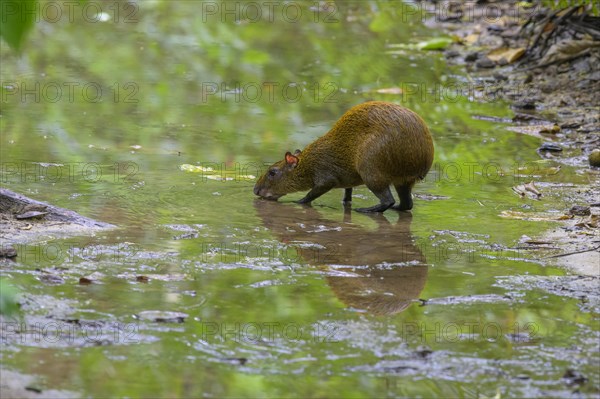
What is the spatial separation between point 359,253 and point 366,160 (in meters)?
1.72

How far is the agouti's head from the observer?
851 centimetres

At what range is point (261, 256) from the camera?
20.4 feet

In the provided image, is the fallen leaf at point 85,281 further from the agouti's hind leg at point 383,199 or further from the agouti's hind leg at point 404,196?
the agouti's hind leg at point 404,196

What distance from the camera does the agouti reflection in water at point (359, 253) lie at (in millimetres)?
5449

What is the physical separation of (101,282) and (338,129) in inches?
142

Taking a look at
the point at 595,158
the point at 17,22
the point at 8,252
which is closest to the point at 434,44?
the point at 595,158

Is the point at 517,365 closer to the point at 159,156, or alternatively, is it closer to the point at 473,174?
the point at 473,174

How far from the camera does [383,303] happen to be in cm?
530

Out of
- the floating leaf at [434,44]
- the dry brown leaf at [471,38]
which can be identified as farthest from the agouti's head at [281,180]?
the dry brown leaf at [471,38]

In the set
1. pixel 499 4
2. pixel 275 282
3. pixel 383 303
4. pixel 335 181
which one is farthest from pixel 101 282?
pixel 499 4

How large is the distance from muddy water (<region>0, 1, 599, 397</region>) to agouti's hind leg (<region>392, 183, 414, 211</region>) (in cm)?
12

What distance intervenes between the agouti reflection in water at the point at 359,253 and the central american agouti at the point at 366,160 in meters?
0.27

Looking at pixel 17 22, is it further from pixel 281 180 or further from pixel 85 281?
pixel 281 180

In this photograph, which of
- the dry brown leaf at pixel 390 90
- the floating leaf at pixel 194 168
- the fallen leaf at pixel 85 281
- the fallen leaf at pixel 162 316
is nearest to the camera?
the fallen leaf at pixel 162 316
